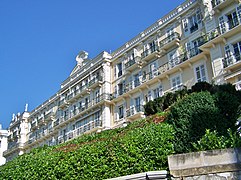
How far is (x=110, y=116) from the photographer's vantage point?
124 ft

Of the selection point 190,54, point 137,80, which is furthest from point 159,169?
point 137,80

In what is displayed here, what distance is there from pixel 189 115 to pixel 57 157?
18.8 feet

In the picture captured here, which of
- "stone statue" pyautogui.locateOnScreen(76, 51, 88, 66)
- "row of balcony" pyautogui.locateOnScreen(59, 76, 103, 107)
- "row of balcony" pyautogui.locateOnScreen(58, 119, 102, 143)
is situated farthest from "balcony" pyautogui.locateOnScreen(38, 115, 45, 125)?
"stone statue" pyautogui.locateOnScreen(76, 51, 88, 66)

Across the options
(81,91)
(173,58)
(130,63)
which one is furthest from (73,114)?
(173,58)

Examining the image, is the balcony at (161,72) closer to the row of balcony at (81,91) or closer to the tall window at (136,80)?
the tall window at (136,80)

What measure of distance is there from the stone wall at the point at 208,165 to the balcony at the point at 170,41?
2401 cm

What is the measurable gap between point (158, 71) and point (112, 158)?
22.0 meters

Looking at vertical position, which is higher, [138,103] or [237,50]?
[237,50]

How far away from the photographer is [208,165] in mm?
8977

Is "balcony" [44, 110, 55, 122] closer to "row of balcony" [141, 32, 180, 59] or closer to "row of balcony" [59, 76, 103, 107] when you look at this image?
"row of balcony" [59, 76, 103, 107]

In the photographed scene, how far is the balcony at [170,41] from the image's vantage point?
3212cm

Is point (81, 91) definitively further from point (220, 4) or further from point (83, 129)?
point (220, 4)

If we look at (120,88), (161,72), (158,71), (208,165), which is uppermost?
(158,71)

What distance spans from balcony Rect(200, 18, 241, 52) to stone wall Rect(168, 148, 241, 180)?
18805mm
